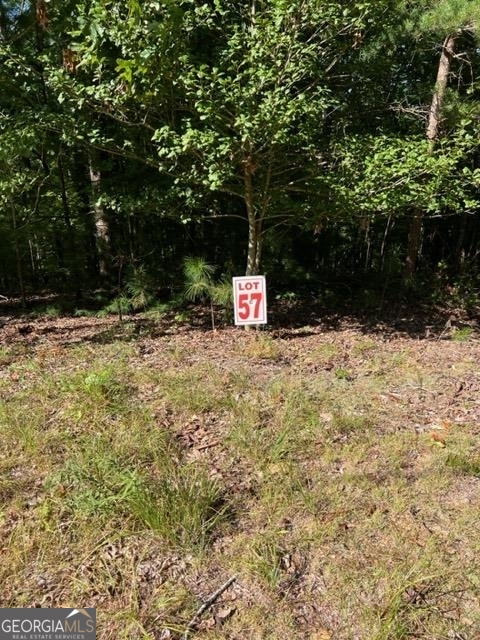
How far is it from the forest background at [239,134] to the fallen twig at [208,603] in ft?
8.57

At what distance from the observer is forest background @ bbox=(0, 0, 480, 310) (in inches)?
158

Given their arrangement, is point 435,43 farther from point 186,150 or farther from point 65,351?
point 65,351

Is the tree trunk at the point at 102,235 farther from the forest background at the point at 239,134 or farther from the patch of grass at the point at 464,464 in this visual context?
the patch of grass at the point at 464,464

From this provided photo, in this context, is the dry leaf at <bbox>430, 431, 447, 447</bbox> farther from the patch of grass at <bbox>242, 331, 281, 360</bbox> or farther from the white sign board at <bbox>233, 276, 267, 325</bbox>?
the patch of grass at <bbox>242, 331, 281, 360</bbox>

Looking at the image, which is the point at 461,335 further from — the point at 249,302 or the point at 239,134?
the point at 239,134

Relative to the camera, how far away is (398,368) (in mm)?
4406

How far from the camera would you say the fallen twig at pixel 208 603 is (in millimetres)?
1715

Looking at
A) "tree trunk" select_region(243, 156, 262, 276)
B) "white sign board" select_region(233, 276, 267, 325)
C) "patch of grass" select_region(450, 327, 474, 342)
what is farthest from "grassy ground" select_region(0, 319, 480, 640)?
"tree trunk" select_region(243, 156, 262, 276)

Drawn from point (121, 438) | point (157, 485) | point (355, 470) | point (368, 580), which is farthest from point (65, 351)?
point (368, 580)

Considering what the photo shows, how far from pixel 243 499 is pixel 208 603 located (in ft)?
2.09

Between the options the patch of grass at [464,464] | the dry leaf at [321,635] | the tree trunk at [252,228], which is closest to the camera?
the dry leaf at [321,635]

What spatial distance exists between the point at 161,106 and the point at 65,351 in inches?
114

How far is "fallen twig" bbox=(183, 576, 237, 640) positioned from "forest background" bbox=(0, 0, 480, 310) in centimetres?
261

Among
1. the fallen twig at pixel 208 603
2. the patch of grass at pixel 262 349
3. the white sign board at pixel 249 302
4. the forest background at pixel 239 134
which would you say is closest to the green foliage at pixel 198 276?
the forest background at pixel 239 134
